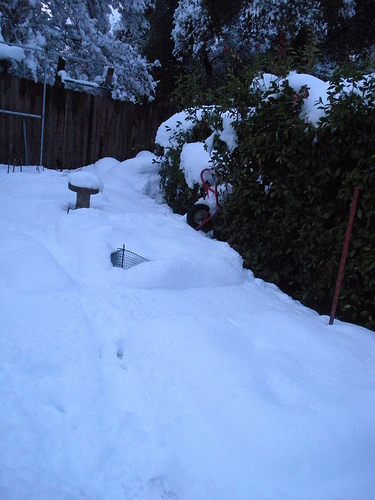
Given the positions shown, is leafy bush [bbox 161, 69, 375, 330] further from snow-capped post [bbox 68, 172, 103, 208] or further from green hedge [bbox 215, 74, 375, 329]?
snow-capped post [bbox 68, 172, 103, 208]

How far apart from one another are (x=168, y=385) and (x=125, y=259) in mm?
1616

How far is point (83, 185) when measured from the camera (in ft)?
15.1

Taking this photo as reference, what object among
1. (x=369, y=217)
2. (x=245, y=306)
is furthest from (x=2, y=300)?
(x=369, y=217)

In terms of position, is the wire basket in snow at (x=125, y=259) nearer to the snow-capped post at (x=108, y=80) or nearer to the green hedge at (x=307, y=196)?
the green hedge at (x=307, y=196)

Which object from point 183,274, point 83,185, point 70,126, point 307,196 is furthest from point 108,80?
point 183,274

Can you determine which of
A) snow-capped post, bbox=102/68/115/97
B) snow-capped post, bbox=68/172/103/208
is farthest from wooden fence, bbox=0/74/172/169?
snow-capped post, bbox=68/172/103/208

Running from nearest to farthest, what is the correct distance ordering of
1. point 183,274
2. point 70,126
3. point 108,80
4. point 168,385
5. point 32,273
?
point 168,385 → point 32,273 → point 183,274 → point 70,126 → point 108,80

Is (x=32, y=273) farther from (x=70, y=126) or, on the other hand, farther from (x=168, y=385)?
(x=70, y=126)

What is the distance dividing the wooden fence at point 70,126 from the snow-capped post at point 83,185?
3.45 m

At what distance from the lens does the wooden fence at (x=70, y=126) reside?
315 inches

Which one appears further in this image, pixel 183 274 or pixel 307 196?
pixel 307 196

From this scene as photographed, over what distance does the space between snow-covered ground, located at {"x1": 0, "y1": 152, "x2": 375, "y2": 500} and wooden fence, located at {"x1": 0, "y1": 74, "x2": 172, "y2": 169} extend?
5216 millimetres

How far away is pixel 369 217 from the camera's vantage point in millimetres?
3158

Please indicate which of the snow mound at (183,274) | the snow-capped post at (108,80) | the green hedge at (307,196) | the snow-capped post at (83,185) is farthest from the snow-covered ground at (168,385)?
the snow-capped post at (108,80)
